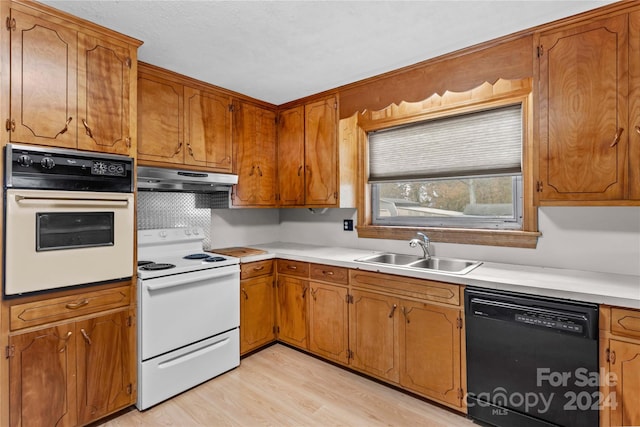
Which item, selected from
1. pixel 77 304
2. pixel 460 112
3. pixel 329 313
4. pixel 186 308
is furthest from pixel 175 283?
pixel 460 112

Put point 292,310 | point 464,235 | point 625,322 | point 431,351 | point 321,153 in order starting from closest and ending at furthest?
point 625,322
point 431,351
point 464,235
point 292,310
point 321,153

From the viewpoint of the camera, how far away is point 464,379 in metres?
1.96

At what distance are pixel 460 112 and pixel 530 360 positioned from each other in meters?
1.71

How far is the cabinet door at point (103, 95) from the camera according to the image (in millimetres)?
1855

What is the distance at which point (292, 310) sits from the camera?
292cm

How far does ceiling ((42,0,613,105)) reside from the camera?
1.73m

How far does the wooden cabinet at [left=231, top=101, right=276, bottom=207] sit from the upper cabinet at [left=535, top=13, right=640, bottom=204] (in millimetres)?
2349

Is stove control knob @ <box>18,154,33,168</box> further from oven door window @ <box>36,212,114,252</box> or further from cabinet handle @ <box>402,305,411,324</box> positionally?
cabinet handle @ <box>402,305,411,324</box>

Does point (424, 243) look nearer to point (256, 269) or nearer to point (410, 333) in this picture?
point (410, 333)

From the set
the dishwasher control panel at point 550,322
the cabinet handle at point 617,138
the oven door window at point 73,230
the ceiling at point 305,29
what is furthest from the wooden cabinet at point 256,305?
the cabinet handle at point 617,138

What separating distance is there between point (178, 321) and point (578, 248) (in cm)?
270

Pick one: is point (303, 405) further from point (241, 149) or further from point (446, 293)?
point (241, 149)

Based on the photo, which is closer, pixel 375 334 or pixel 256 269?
pixel 375 334

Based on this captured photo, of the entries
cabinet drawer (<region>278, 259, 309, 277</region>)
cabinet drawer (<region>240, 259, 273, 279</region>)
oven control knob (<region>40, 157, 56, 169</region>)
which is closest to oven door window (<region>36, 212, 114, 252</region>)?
oven control knob (<region>40, 157, 56, 169</region>)
